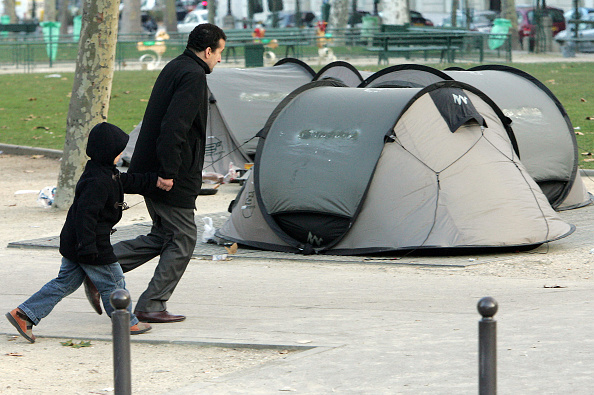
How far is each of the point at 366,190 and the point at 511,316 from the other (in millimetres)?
A: 2696

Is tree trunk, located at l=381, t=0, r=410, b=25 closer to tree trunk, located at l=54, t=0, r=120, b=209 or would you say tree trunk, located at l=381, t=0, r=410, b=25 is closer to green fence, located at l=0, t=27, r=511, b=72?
green fence, located at l=0, t=27, r=511, b=72

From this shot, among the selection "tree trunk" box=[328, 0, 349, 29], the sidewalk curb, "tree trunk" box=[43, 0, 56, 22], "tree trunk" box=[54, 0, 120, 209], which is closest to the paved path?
"tree trunk" box=[54, 0, 120, 209]

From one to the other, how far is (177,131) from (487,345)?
2887mm

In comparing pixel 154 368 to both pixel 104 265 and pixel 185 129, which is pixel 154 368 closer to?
pixel 104 265

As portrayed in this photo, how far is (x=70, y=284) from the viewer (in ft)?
19.6

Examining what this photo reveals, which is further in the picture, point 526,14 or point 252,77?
point 526,14

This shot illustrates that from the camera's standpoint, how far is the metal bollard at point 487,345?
12.2 ft

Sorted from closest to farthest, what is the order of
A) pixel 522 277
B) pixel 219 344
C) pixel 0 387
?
pixel 0 387
pixel 219 344
pixel 522 277

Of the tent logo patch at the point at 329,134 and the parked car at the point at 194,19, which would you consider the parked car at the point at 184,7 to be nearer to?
the parked car at the point at 194,19

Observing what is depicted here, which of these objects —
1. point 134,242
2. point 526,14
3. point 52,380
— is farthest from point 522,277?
point 526,14

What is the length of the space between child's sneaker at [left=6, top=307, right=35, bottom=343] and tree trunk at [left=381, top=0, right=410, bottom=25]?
35730 millimetres

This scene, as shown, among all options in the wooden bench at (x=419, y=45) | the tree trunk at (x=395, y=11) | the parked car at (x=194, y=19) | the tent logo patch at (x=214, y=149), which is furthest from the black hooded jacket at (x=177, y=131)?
the parked car at (x=194, y=19)

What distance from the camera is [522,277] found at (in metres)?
7.81

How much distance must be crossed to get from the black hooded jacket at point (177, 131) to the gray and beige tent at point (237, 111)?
7.27 metres
